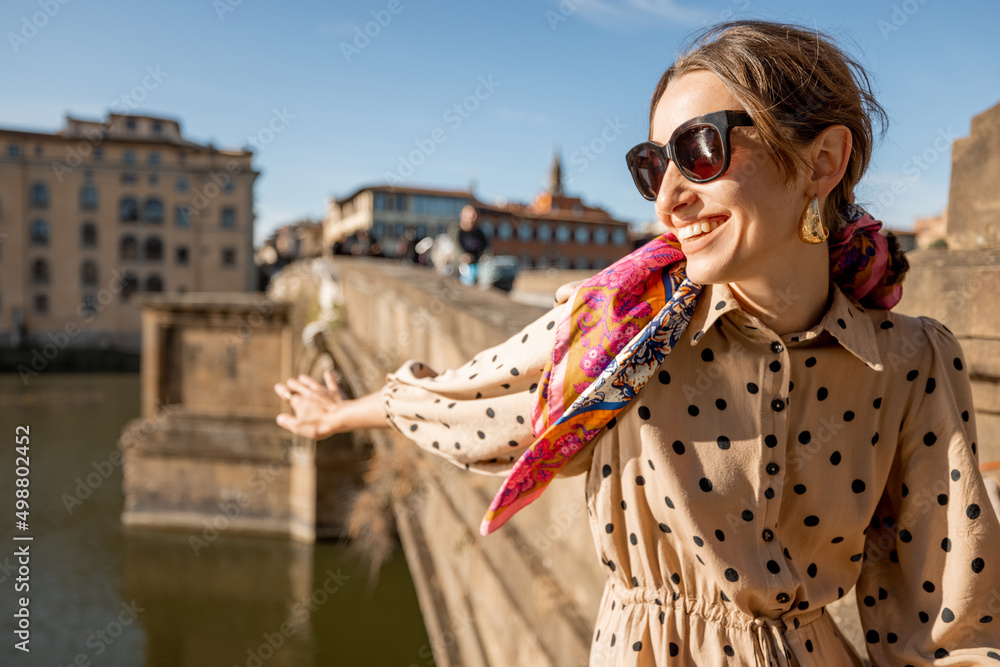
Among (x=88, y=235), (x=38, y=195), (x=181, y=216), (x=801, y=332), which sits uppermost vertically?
(x=38, y=195)

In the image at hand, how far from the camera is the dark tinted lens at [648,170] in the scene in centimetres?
126

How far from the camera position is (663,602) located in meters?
1.30

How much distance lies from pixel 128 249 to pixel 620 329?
172 ft

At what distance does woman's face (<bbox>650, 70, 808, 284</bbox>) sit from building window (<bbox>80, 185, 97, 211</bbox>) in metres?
52.7

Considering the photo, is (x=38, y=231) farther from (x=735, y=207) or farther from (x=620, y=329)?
(x=735, y=207)

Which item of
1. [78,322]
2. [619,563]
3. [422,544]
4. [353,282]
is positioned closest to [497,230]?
[78,322]

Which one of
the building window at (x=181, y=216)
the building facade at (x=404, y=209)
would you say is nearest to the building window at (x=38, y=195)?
the building window at (x=181, y=216)

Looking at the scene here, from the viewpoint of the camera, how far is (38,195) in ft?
150

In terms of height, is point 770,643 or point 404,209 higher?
point 404,209

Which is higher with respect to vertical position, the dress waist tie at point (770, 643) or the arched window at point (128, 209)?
the arched window at point (128, 209)

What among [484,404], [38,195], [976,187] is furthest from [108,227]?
[484,404]

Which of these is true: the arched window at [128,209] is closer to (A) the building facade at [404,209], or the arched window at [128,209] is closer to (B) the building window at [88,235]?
(B) the building window at [88,235]

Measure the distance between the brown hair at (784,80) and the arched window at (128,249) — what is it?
172 feet

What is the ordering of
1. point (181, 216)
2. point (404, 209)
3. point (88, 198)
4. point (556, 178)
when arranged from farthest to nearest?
point (556, 178), point (404, 209), point (181, 216), point (88, 198)
